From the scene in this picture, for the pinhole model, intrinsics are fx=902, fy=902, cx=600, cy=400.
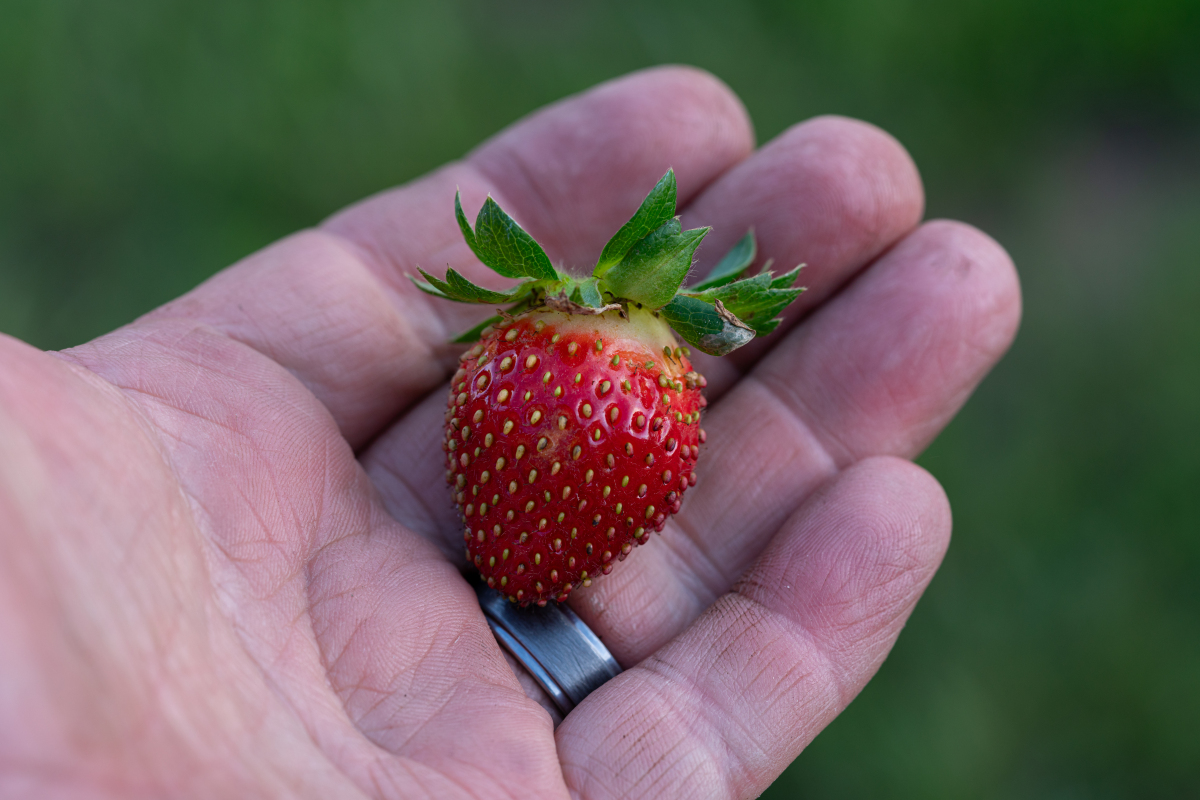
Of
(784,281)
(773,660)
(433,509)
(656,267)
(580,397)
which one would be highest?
(656,267)

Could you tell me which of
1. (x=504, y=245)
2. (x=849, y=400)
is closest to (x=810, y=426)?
(x=849, y=400)

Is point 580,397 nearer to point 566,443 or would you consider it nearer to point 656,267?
point 566,443

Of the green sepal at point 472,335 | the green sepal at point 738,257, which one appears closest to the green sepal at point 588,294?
the green sepal at point 472,335

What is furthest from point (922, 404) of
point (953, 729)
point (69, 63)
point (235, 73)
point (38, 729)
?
point (69, 63)

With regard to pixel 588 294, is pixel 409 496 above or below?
below

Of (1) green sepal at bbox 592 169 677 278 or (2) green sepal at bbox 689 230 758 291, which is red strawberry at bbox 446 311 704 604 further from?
(2) green sepal at bbox 689 230 758 291

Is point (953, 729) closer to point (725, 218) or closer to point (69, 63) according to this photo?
point (725, 218)
